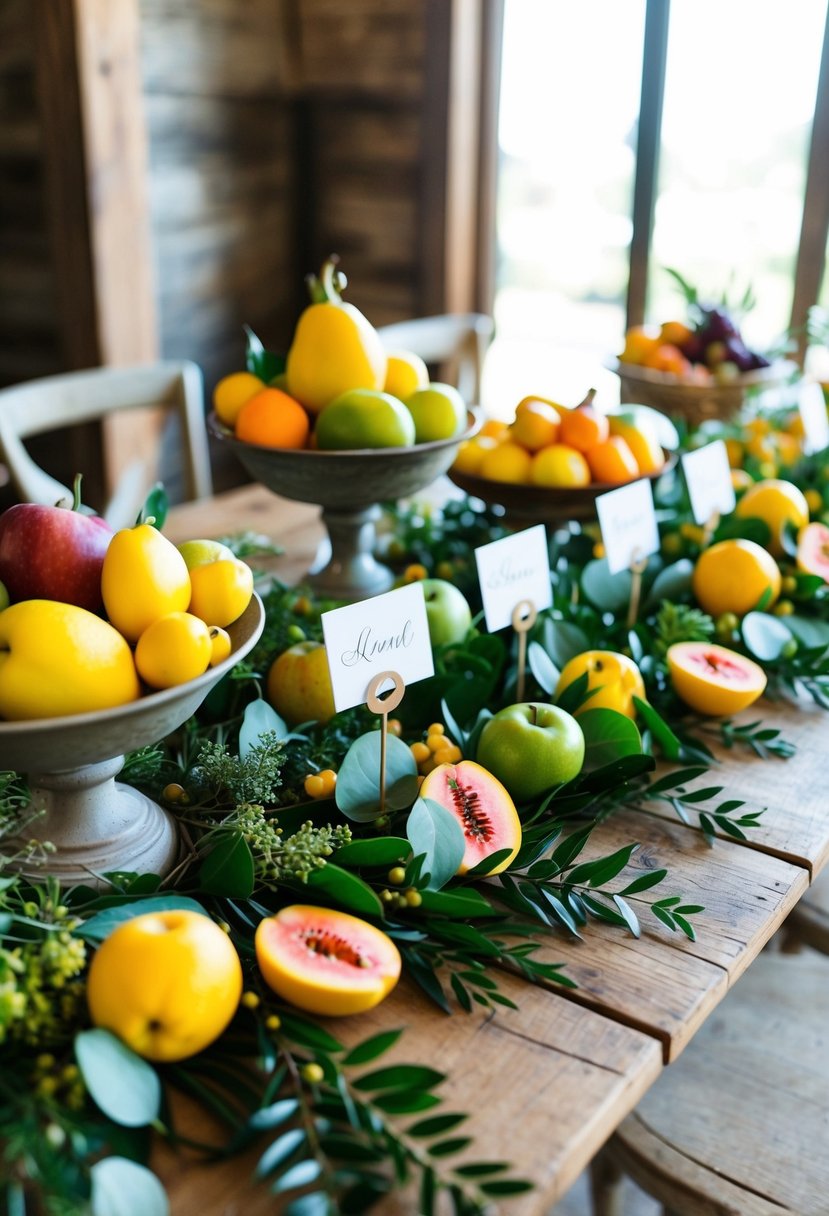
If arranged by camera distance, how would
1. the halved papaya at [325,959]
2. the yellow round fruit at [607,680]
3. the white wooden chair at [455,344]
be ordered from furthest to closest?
the white wooden chair at [455,344], the yellow round fruit at [607,680], the halved papaya at [325,959]

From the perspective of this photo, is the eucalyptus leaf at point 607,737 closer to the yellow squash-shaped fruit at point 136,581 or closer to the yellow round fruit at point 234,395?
the yellow squash-shaped fruit at point 136,581

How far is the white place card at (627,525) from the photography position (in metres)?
1.15

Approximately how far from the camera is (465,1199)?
0.54m

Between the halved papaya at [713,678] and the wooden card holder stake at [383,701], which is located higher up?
the wooden card holder stake at [383,701]

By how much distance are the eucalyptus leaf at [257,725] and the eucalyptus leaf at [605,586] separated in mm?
420

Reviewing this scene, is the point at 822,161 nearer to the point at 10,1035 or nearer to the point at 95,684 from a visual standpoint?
the point at 95,684

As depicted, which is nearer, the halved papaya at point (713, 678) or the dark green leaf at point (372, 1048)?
the dark green leaf at point (372, 1048)

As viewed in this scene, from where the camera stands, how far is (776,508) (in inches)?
51.9

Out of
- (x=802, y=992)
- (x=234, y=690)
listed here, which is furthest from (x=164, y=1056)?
(x=802, y=992)

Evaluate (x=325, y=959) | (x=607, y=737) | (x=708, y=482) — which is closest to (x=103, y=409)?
(x=708, y=482)

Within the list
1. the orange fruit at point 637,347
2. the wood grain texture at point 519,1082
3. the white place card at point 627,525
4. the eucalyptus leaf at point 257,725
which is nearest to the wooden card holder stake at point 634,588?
the white place card at point 627,525

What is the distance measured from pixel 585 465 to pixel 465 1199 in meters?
0.89

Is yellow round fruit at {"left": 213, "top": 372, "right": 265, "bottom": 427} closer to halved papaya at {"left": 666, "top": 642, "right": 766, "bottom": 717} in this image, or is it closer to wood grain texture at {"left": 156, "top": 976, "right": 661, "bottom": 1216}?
halved papaya at {"left": 666, "top": 642, "right": 766, "bottom": 717}

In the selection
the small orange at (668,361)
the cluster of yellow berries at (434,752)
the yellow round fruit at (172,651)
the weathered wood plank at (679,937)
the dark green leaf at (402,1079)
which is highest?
the yellow round fruit at (172,651)
